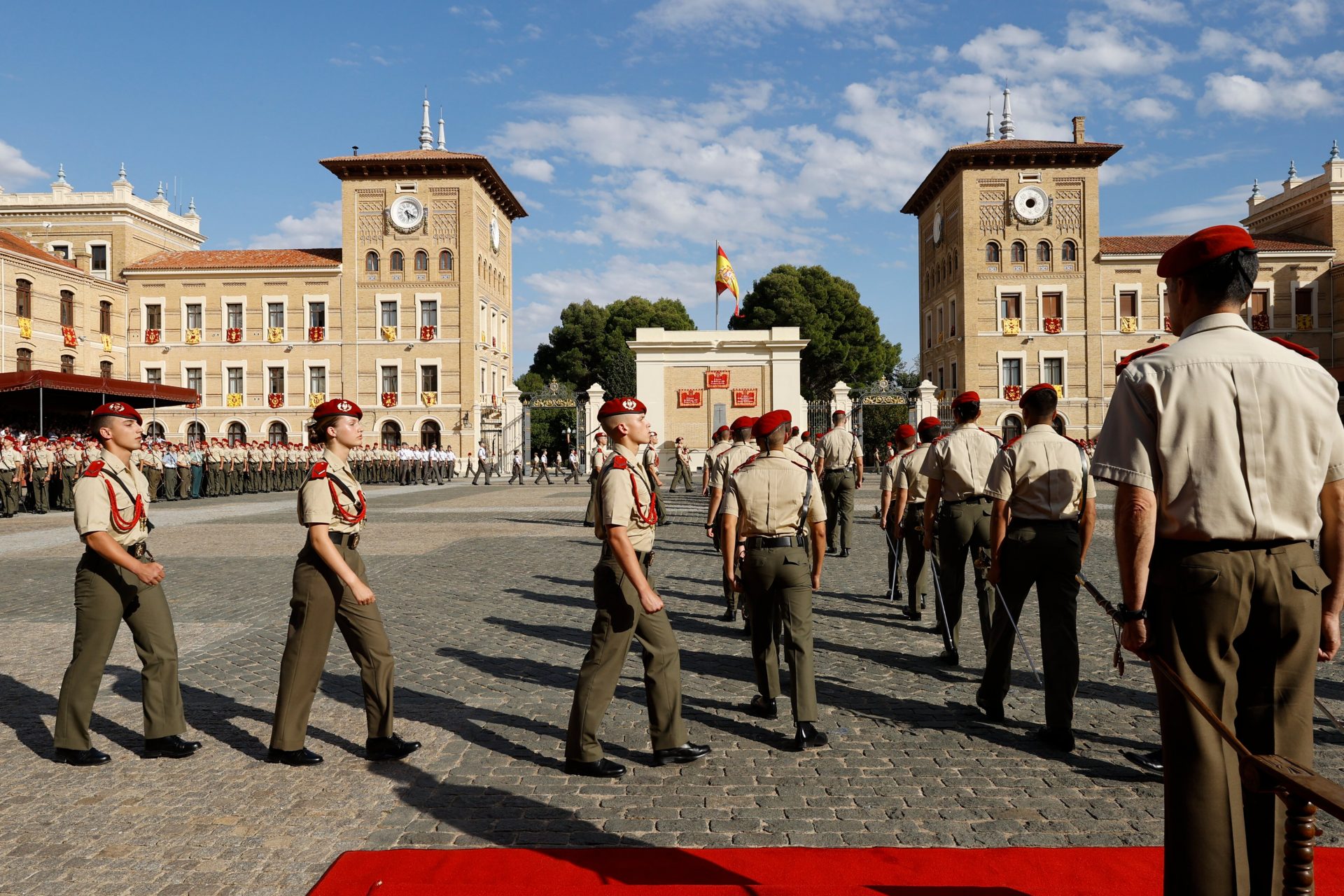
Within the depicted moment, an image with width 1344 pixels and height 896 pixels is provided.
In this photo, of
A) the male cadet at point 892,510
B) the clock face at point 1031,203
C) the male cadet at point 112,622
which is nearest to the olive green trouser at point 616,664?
the male cadet at point 112,622

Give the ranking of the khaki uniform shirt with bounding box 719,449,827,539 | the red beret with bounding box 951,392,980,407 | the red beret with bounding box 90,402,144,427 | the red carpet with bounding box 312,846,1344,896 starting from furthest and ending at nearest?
1. the red beret with bounding box 951,392,980,407
2. the khaki uniform shirt with bounding box 719,449,827,539
3. the red beret with bounding box 90,402,144,427
4. the red carpet with bounding box 312,846,1344,896

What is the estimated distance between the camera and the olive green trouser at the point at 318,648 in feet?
15.4

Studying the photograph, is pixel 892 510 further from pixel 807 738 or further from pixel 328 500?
pixel 328 500

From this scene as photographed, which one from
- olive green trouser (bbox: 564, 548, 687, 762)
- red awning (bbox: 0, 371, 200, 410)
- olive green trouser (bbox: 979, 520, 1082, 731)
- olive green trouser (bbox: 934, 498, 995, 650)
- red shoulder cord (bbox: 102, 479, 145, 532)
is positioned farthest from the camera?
red awning (bbox: 0, 371, 200, 410)

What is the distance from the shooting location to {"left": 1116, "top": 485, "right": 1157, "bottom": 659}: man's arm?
8.43ft

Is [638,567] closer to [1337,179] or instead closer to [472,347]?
[472,347]

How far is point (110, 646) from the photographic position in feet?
15.8

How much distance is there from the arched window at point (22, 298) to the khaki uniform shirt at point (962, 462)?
46535 mm

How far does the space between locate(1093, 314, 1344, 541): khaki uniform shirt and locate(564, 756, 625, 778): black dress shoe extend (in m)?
2.79

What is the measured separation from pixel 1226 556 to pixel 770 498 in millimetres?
2796

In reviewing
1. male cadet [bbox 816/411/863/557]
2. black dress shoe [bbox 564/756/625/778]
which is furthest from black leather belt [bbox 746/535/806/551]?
male cadet [bbox 816/411/863/557]

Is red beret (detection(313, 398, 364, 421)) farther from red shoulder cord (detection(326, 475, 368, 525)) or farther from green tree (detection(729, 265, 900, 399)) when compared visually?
green tree (detection(729, 265, 900, 399))

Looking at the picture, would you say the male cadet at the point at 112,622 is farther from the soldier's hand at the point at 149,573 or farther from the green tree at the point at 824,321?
the green tree at the point at 824,321

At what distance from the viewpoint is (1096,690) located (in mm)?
5957
